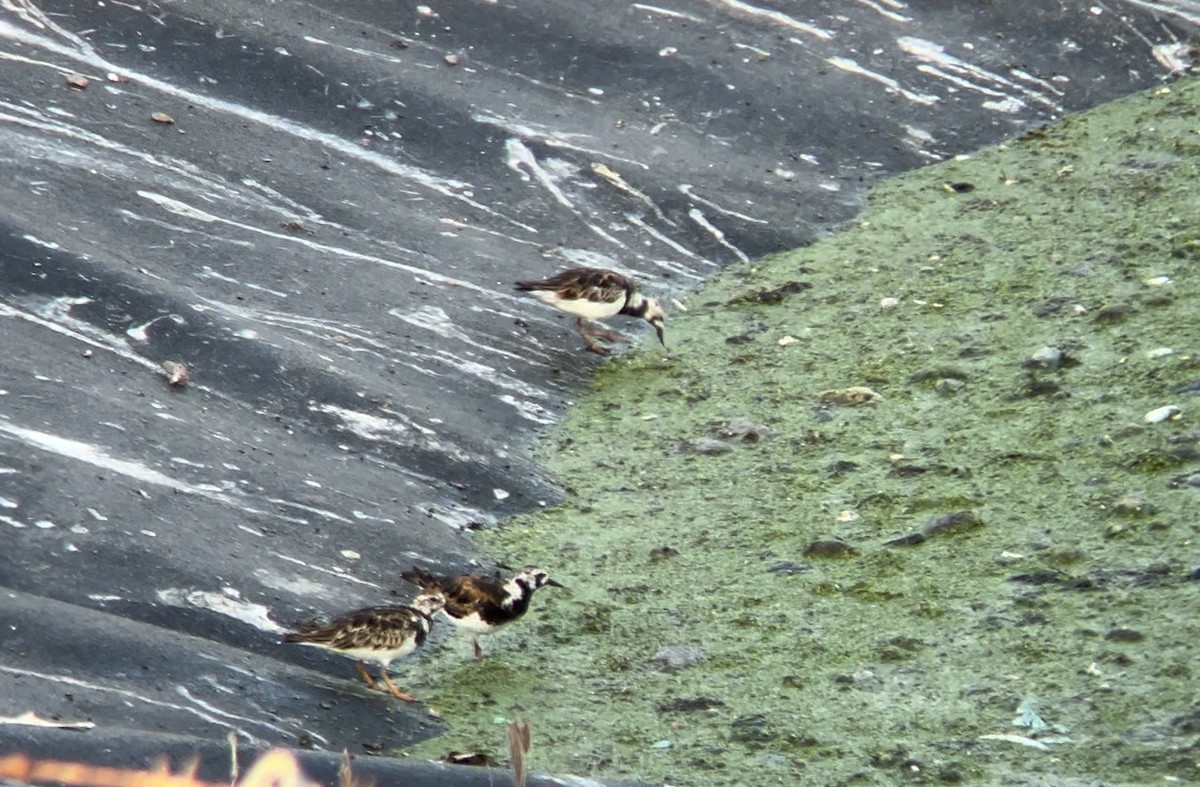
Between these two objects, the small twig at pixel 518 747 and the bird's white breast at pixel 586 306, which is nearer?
the small twig at pixel 518 747

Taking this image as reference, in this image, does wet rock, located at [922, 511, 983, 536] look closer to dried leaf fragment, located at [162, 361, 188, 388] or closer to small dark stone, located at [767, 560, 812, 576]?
small dark stone, located at [767, 560, 812, 576]

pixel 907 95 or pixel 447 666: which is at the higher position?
pixel 907 95

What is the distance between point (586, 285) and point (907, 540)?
242cm

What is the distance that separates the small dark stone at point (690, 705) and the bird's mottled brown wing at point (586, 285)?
2999mm

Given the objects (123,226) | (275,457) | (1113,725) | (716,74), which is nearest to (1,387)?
(275,457)

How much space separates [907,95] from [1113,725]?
6.08 metres

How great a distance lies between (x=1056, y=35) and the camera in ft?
35.8

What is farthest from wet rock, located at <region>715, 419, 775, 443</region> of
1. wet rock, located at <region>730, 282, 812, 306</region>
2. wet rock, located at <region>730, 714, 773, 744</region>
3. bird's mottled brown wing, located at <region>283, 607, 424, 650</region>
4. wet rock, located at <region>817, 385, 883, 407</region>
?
bird's mottled brown wing, located at <region>283, 607, 424, 650</region>

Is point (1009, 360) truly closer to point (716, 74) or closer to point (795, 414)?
point (795, 414)

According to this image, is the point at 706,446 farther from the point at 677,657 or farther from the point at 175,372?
the point at 175,372

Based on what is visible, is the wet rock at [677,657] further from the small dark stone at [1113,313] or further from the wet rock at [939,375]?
the small dark stone at [1113,313]

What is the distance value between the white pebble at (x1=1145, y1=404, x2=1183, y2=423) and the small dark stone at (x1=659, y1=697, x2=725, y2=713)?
8.58 feet

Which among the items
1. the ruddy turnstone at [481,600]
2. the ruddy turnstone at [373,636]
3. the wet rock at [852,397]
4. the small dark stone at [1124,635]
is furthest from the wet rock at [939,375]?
the ruddy turnstone at [373,636]

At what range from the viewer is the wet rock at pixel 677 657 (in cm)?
619
